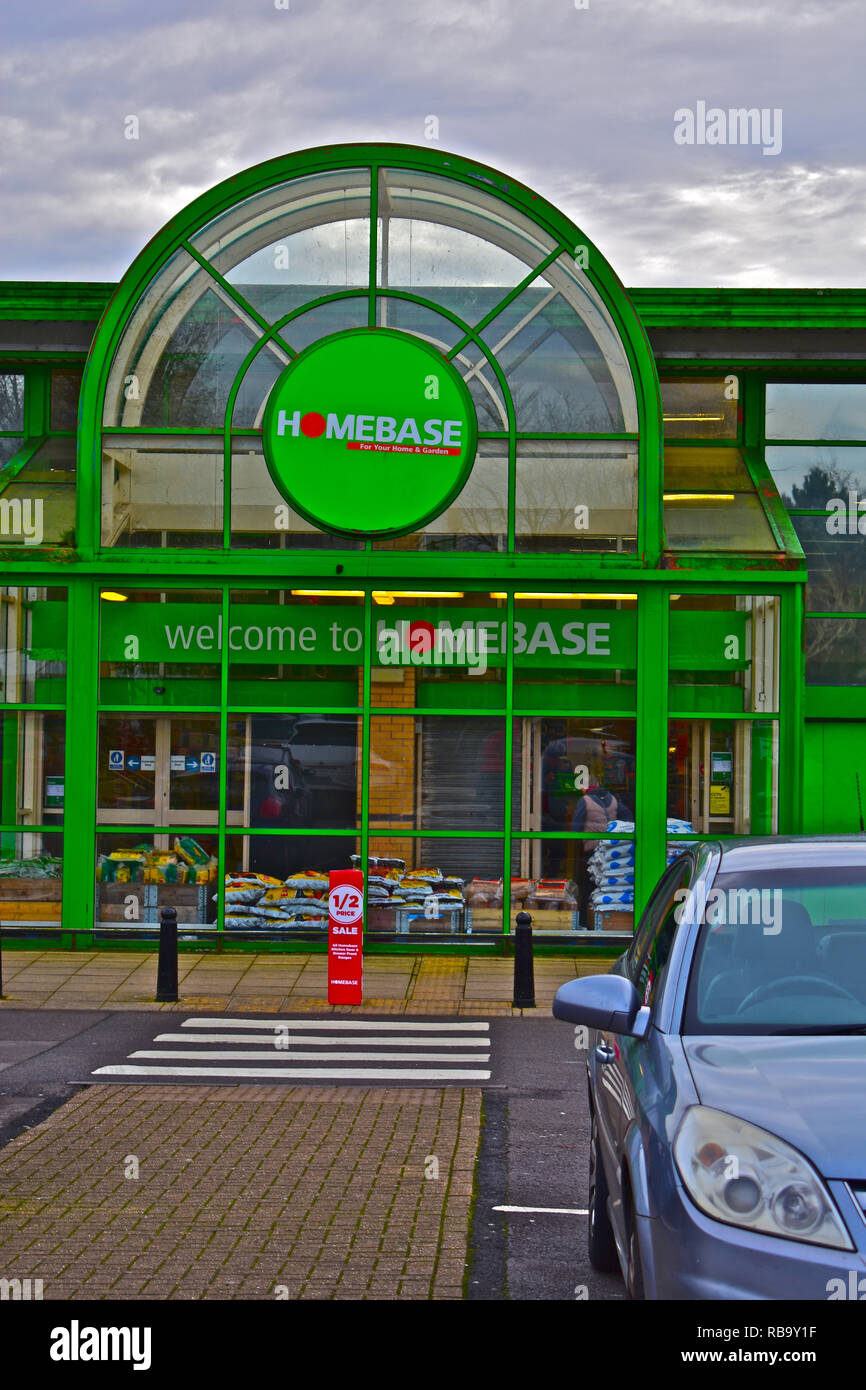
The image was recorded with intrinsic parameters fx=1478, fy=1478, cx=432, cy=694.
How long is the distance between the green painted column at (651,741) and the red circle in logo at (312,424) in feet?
12.5

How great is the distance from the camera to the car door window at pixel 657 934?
17.1 ft

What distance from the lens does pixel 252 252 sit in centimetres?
1595

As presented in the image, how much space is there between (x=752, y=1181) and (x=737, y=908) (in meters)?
1.38

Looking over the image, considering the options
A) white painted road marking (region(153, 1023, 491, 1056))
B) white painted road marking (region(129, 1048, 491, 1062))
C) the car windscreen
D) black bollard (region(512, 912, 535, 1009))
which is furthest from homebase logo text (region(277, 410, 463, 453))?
the car windscreen

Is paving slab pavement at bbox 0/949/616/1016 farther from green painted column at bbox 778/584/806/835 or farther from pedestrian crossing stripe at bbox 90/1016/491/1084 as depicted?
green painted column at bbox 778/584/806/835

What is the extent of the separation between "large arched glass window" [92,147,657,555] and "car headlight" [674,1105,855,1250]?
12.0 metres

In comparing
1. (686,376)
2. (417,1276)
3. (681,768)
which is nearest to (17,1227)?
(417,1276)

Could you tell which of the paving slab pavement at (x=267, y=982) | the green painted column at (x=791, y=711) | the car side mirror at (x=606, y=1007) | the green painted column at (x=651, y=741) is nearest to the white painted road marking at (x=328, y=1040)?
the paving slab pavement at (x=267, y=982)

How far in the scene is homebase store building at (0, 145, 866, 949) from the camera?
15.5 metres

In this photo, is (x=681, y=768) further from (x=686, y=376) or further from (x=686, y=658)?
(x=686, y=376)

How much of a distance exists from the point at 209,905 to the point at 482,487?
5.29 meters

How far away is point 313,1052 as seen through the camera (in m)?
11.0
